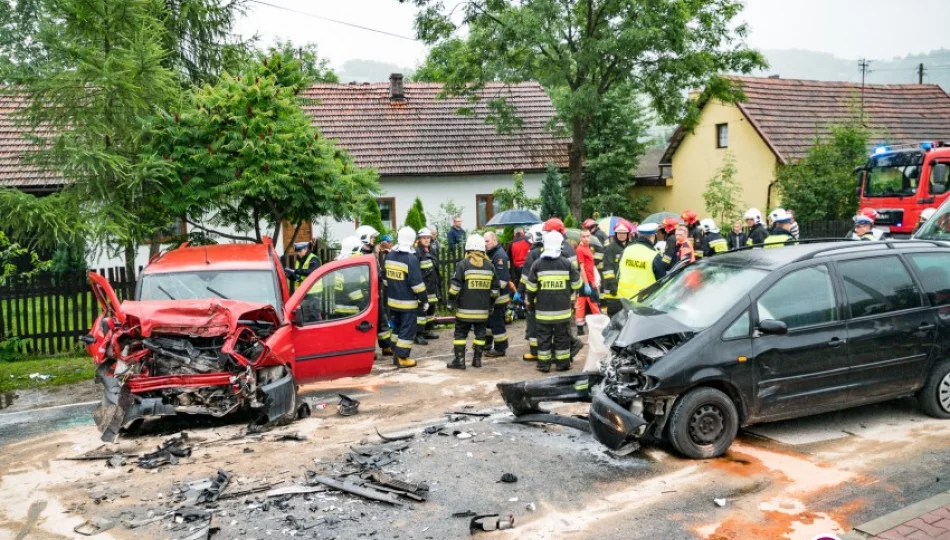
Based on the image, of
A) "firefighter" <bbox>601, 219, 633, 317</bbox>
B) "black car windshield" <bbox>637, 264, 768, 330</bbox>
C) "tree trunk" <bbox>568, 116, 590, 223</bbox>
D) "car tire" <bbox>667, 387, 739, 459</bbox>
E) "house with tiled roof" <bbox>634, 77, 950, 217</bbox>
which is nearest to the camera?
"car tire" <bbox>667, 387, 739, 459</bbox>

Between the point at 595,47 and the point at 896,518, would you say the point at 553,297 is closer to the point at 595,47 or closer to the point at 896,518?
the point at 896,518

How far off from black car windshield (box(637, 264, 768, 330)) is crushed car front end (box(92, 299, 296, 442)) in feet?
12.4

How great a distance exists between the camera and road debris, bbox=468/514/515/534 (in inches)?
206

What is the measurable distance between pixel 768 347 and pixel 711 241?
18.8 ft

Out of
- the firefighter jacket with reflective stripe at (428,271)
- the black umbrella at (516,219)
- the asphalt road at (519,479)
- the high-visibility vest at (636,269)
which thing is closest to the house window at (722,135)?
the black umbrella at (516,219)

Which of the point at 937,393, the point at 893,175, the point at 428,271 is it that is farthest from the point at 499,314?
the point at 893,175

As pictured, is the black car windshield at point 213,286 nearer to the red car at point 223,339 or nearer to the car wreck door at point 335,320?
the red car at point 223,339

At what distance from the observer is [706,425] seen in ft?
21.1

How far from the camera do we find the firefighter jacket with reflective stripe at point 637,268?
9898 millimetres

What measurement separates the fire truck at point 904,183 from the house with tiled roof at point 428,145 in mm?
9317

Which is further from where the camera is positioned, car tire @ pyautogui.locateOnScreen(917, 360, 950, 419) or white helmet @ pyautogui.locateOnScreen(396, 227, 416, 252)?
white helmet @ pyautogui.locateOnScreen(396, 227, 416, 252)

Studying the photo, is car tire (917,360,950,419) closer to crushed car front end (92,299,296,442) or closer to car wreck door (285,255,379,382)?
car wreck door (285,255,379,382)

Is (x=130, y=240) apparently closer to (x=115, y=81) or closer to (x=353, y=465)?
(x=115, y=81)

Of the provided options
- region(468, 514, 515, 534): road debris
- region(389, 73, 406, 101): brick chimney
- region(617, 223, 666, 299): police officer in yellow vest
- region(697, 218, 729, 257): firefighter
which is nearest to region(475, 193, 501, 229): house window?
region(389, 73, 406, 101): brick chimney
